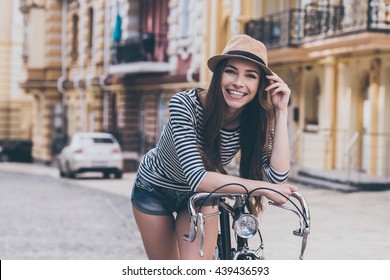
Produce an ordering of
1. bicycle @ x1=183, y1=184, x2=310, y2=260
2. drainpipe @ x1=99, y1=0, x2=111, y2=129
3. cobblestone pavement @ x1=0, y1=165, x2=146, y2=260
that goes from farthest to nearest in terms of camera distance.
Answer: drainpipe @ x1=99, y1=0, x2=111, y2=129 < cobblestone pavement @ x1=0, y1=165, x2=146, y2=260 < bicycle @ x1=183, y1=184, x2=310, y2=260

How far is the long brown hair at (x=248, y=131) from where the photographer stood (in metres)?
Result: 2.38

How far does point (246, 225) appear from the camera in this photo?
229cm

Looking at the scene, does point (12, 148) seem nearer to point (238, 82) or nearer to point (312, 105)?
point (312, 105)

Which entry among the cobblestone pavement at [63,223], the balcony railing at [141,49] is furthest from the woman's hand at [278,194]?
the balcony railing at [141,49]

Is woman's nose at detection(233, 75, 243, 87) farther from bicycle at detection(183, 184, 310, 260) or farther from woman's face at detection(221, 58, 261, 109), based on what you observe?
bicycle at detection(183, 184, 310, 260)

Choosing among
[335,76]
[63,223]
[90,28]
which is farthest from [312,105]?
[63,223]

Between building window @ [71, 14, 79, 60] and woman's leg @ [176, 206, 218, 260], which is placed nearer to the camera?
woman's leg @ [176, 206, 218, 260]

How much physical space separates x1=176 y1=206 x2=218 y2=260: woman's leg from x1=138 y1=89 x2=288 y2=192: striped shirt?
0.20 ft

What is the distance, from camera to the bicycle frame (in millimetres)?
2248

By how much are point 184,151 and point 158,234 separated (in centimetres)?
26

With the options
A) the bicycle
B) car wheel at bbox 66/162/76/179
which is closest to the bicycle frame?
the bicycle

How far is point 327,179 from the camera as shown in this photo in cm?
793

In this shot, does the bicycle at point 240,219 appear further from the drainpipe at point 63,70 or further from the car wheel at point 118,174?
the car wheel at point 118,174
